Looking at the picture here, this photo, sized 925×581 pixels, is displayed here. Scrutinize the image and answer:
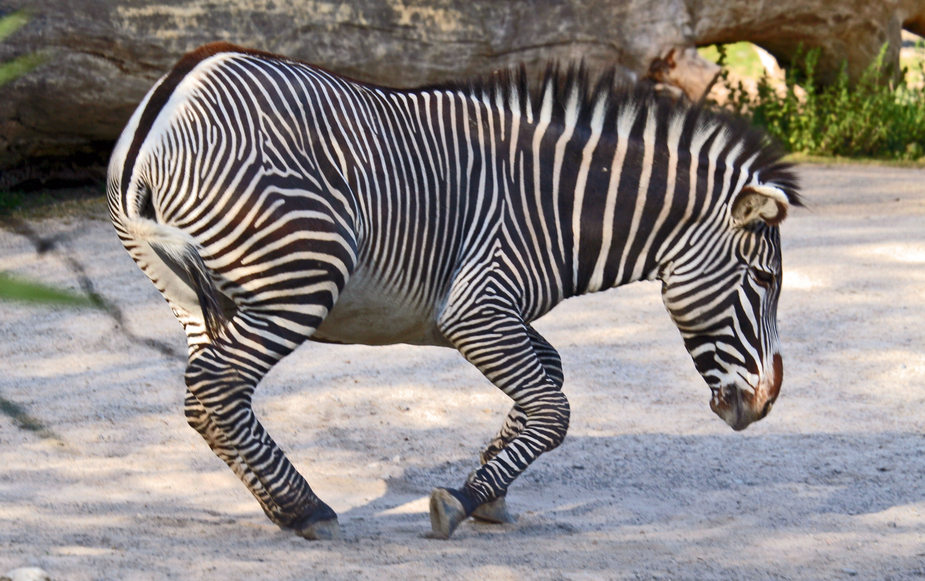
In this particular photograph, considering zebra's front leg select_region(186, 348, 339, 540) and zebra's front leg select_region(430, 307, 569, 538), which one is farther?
zebra's front leg select_region(430, 307, 569, 538)

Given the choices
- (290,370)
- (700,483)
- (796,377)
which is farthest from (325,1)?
(700,483)

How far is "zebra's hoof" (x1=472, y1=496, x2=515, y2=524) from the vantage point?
14.1ft

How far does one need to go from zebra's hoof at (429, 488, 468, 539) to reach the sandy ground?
0.07m

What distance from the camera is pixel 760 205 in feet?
13.8

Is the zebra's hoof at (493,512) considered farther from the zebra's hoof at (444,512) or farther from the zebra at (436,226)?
the zebra's hoof at (444,512)

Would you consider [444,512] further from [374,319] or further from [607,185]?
[607,185]

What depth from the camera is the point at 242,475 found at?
4.11m

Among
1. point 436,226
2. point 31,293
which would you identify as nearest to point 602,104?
point 436,226

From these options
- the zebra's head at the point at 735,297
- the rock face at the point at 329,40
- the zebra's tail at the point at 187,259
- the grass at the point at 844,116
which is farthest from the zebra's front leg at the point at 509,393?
the grass at the point at 844,116

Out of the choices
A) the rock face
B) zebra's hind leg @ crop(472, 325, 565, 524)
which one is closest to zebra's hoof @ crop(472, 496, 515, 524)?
zebra's hind leg @ crop(472, 325, 565, 524)

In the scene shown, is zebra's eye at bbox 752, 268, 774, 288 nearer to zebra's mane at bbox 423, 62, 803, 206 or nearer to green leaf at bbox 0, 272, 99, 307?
zebra's mane at bbox 423, 62, 803, 206

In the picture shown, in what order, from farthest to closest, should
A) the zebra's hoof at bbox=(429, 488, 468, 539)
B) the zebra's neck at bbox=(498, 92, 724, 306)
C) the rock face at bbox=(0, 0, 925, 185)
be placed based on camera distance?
1. the rock face at bbox=(0, 0, 925, 185)
2. the zebra's neck at bbox=(498, 92, 724, 306)
3. the zebra's hoof at bbox=(429, 488, 468, 539)

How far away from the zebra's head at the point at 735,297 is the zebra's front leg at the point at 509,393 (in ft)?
2.34

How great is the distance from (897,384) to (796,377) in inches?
22.0
